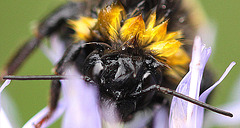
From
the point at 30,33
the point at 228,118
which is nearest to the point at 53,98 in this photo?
the point at 228,118

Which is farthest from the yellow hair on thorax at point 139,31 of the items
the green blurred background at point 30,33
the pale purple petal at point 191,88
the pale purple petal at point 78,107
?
the green blurred background at point 30,33

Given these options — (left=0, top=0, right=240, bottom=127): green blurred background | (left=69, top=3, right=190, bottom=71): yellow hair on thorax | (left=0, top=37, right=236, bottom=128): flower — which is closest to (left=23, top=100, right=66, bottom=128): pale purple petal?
(left=0, top=37, right=236, bottom=128): flower

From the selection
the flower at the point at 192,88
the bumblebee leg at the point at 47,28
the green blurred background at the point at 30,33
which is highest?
the green blurred background at the point at 30,33

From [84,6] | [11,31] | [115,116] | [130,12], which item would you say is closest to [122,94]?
[115,116]

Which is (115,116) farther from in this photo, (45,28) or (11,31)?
(11,31)

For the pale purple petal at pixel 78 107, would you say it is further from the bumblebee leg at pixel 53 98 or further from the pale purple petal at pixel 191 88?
the pale purple petal at pixel 191 88

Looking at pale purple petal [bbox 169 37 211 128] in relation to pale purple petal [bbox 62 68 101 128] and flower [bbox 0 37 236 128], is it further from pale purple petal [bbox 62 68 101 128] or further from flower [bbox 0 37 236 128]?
pale purple petal [bbox 62 68 101 128]

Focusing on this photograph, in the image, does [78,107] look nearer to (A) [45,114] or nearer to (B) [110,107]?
(A) [45,114]

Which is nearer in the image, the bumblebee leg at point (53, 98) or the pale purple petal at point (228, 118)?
the bumblebee leg at point (53, 98)
